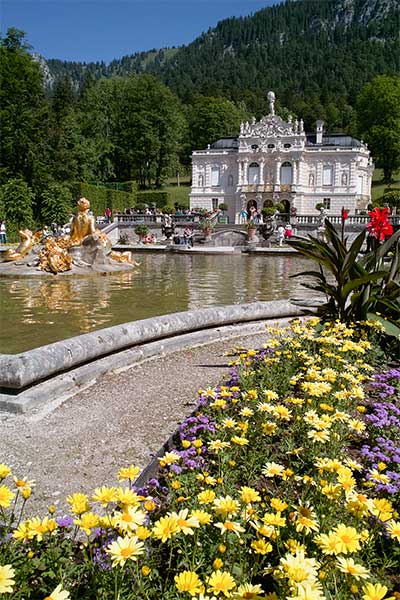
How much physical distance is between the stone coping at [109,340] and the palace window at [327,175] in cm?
5820

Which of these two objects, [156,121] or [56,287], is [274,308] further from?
[156,121]

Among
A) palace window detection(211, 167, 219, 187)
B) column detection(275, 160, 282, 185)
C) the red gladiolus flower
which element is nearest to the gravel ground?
the red gladiolus flower

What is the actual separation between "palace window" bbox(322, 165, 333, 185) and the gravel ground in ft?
201

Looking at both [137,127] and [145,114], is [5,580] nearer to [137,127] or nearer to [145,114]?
[137,127]

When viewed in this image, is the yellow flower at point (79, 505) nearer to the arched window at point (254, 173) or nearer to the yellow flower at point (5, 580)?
the yellow flower at point (5, 580)

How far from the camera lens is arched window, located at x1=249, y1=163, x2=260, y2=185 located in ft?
211

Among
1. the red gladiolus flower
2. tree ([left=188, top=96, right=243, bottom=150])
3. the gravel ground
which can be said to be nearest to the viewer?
A: the gravel ground

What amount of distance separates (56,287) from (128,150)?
64.7m

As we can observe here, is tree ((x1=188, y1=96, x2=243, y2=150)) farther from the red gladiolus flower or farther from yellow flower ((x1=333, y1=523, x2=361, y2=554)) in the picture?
yellow flower ((x1=333, y1=523, x2=361, y2=554))

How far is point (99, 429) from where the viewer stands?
13.0ft

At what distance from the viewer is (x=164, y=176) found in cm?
7694

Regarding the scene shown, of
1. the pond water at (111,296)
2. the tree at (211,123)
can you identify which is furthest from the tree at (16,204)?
the tree at (211,123)

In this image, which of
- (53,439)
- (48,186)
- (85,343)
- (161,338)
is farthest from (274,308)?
(48,186)

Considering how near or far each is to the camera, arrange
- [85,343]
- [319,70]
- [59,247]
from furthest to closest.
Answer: [319,70] → [59,247] → [85,343]
